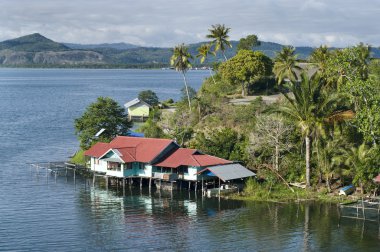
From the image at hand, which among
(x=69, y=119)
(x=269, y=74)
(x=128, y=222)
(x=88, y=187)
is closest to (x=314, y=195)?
(x=128, y=222)

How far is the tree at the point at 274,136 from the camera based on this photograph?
218 feet

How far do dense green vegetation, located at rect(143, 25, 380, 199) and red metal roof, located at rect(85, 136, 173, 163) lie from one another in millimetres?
5598

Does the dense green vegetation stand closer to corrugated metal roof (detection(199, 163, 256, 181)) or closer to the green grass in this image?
corrugated metal roof (detection(199, 163, 256, 181))

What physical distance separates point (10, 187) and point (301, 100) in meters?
33.6

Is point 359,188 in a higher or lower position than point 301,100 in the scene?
lower

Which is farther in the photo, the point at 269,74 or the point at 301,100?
the point at 269,74

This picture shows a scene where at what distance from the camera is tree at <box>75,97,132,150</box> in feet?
265

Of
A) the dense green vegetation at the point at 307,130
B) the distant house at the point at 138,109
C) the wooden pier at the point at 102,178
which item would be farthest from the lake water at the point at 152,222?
the distant house at the point at 138,109

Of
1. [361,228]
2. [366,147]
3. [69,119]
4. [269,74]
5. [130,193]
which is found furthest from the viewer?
[69,119]

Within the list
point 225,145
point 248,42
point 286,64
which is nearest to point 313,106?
point 225,145

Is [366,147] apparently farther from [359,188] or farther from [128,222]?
[128,222]

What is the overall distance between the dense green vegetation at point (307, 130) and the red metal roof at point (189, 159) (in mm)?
3508

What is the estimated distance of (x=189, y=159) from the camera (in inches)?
2552

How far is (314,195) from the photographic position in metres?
60.7
